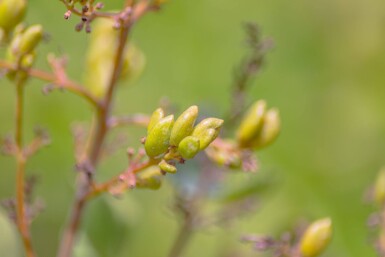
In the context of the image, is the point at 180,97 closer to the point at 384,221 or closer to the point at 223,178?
the point at 223,178

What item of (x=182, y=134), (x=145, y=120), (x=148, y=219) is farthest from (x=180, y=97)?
(x=182, y=134)

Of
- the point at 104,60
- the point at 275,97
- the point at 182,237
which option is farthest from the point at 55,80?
the point at 275,97

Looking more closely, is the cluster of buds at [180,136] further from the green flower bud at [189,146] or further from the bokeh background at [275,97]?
the bokeh background at [275,97]

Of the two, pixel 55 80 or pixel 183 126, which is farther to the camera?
pixel 55 80

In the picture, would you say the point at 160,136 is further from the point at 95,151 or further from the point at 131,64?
the point at 131,64

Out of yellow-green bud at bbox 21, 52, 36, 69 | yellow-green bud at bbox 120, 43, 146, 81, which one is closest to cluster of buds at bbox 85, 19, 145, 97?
yellow-green bud at bbox 120, 43, 146, 81
